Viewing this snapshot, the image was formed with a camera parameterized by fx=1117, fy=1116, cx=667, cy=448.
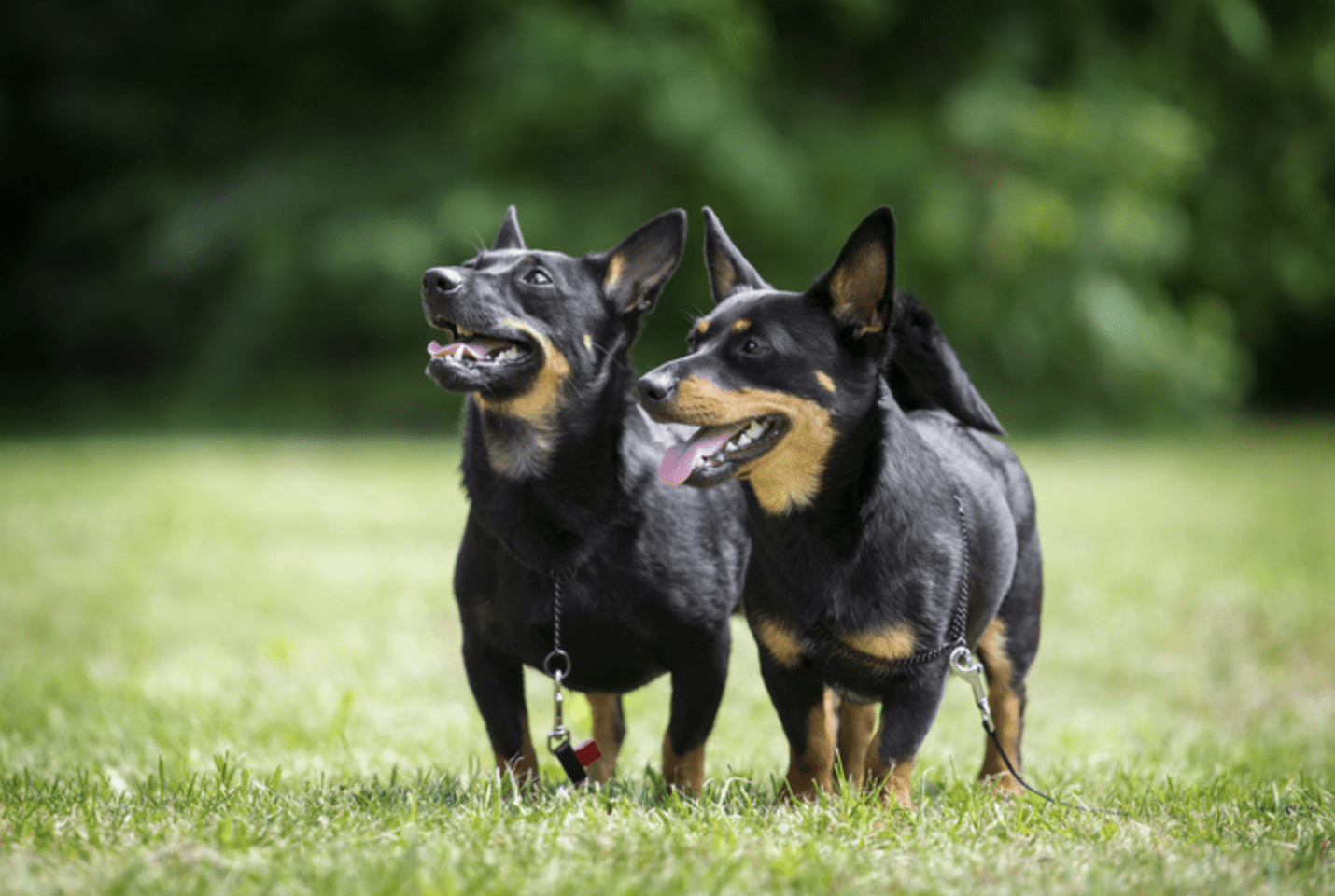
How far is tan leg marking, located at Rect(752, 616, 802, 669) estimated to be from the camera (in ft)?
9.66

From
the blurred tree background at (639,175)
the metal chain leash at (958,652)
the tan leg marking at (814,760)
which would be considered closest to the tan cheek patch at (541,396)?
the metal chain leash at (958,652)

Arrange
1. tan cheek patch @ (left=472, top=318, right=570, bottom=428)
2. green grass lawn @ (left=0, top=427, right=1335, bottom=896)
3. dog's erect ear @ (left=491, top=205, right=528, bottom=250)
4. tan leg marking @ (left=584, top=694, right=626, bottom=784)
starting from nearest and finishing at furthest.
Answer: green grass lawn @ (left=0, top=427, right=1335, bottom=896)
tan cheek patch @ (left=472, top=318, right=570, bottom=428)
tan leg marking @ (left=584, top=694, right=626, bottom=784)
dog's erect ear @ (left=491, top=205, right=528, bottom=250)

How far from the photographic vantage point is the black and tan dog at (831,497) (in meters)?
2.83

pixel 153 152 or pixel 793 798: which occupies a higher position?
pixel 153 152

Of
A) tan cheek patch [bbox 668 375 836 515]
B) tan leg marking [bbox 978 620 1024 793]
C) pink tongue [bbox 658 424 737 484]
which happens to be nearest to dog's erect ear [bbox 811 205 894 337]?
tan cheek patch [bbox 668 375 836 515]

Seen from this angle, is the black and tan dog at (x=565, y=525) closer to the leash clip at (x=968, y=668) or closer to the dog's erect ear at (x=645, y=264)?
the dog's erect ear at (x=645, y=264)

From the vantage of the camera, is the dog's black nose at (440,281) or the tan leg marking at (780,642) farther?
the dog's black nose at (440,281)

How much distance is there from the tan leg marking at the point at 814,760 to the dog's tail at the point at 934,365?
0.96 meters

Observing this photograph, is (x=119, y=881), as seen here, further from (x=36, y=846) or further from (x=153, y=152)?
(x=153, y=152)

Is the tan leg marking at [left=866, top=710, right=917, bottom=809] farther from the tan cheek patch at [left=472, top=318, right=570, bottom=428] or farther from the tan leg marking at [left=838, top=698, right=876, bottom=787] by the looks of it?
the tan cheek patch at [left=472, top=318, right=570, bottom=428]

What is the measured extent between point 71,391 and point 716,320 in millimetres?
21735

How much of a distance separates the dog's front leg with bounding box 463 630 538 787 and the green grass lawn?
106 millimetres

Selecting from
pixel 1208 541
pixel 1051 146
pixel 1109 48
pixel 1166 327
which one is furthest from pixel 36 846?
pixel 1109 48

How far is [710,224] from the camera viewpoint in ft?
10.9
